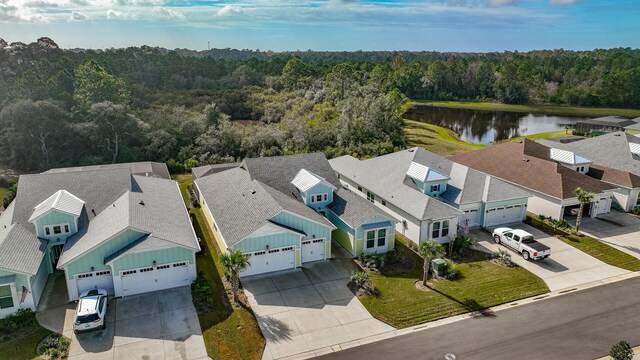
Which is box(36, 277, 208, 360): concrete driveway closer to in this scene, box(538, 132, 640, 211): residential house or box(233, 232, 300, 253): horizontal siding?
box(233, 232, 300, 253): horizontal siding

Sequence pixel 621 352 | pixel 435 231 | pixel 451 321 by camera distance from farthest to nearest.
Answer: pixel 435 231 < pixel 451 321 < pixel 621 352

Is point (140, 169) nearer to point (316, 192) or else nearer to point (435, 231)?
point (316, 192)

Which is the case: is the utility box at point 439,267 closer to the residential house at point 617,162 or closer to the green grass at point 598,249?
the green grass at point 598,249

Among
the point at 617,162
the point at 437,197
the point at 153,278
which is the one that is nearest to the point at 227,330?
the point at 153,278

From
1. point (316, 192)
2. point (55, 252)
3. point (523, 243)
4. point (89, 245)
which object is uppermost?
point (316, 192)

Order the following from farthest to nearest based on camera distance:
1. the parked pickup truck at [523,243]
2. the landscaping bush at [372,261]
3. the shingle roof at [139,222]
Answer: the parked pickup truck at [523,243] < the landscaping bush at [372,261] < the shingle roof at [139,222]

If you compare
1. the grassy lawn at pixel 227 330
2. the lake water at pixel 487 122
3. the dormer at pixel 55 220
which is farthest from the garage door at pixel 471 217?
the lake water at pixel 487 122

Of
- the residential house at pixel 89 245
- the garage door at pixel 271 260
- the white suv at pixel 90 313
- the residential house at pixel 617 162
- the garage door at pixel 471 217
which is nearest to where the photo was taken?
the white suv at pixel 90 313
